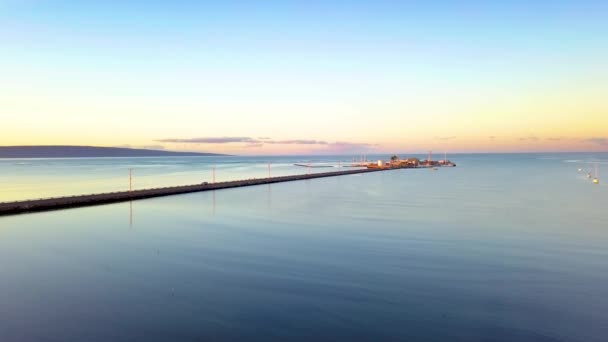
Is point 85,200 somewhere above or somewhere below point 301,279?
above

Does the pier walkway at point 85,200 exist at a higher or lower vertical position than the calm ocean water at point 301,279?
higher

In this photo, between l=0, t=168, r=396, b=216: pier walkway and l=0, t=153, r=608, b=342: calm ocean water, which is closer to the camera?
l=0, t=153, r=608, b=342: calm ocean water

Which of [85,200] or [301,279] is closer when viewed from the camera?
[301,279]

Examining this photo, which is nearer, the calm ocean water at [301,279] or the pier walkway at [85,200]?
the calm ocean water at [301,279]

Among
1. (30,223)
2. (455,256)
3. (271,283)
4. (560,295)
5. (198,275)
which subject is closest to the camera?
(560,295)

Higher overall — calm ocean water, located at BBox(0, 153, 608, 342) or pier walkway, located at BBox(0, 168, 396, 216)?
pier walkway, located at BBox(0, 168, 396, 216)

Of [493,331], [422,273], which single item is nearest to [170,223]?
[422,273]

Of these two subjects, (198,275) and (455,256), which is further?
(455,256)

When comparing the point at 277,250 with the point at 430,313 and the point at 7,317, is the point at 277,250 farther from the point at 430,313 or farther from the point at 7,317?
the point at 7,317
